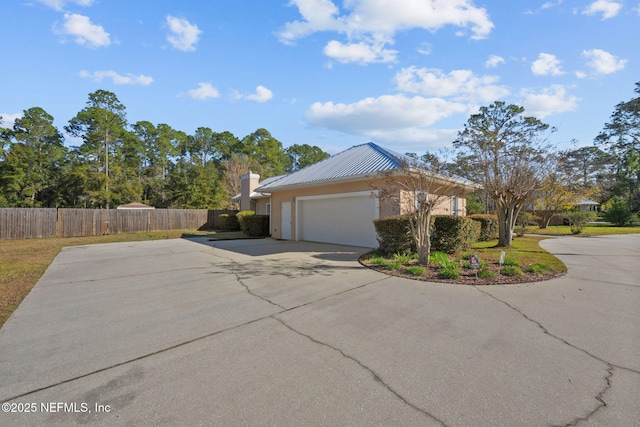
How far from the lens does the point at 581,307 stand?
4.59m

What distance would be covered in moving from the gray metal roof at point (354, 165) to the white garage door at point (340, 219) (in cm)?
89

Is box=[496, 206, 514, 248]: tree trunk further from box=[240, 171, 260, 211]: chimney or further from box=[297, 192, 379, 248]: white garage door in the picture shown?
box=[240, 171, 260, 211]: chimney

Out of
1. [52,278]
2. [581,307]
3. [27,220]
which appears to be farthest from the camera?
[27,220]

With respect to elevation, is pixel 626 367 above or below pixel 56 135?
below

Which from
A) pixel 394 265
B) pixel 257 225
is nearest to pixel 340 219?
pixel 394 265

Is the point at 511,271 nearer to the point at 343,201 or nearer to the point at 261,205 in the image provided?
the point at 343,201

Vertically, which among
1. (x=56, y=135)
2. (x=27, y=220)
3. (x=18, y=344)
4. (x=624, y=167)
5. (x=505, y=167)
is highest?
(x=56, y=135)

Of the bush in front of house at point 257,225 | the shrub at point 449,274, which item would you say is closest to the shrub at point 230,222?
the bush in front of house at point 257,225

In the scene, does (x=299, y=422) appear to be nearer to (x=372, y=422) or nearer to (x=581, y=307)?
(x=372, y=422)

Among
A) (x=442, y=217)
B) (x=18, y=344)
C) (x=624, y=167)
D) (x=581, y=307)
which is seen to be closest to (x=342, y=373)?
(x=18, y=344)

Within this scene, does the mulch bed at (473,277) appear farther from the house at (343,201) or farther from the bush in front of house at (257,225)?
the bush in front of house at (257,225)

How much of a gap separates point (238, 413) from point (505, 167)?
1142 centimetres

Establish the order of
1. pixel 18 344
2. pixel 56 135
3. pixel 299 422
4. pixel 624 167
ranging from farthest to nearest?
pixel 624 167 < pixel 56 135 < pixel 18 344 < pixel 299 422

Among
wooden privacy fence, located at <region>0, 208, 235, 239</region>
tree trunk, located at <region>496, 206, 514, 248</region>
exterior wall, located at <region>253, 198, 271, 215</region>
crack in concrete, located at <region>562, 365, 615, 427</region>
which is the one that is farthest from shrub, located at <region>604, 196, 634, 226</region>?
wooden privacy fence, located at <region>0, 208, 235, 239</region>
